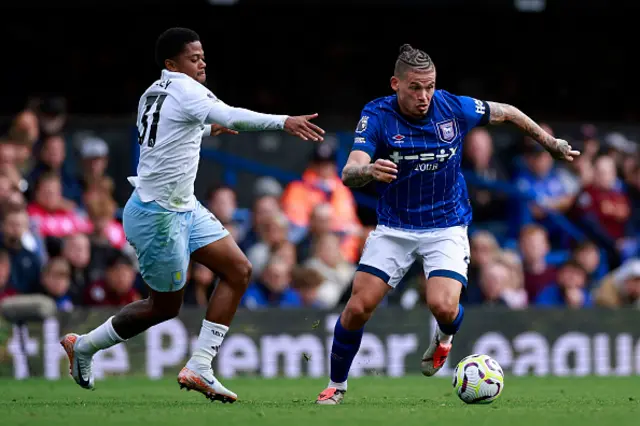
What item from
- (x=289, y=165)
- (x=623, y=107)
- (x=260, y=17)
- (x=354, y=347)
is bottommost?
(x=354, y=347)

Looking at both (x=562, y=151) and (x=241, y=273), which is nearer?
(x=241, y=273)

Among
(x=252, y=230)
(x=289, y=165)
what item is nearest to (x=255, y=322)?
(x=252, y=230)

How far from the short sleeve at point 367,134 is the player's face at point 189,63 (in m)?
1.12

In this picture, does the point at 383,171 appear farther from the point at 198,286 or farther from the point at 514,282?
the point at 514,282

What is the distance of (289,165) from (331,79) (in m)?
2.94

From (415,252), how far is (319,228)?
489 centimetres

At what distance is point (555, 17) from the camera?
1920 cm

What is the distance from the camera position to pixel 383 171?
25.8 ft

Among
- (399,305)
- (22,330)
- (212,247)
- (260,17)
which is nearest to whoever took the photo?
(212,247)

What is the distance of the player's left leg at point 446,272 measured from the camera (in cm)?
890

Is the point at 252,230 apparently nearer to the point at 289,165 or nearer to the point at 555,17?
the point at 289,165

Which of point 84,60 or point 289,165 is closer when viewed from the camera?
point 289,165

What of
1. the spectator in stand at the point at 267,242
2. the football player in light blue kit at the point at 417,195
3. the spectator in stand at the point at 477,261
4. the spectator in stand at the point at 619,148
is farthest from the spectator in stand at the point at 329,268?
the football player in light blue kit at the point at 417,195

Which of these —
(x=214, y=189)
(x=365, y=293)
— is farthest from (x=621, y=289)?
(x=365, y=293)
